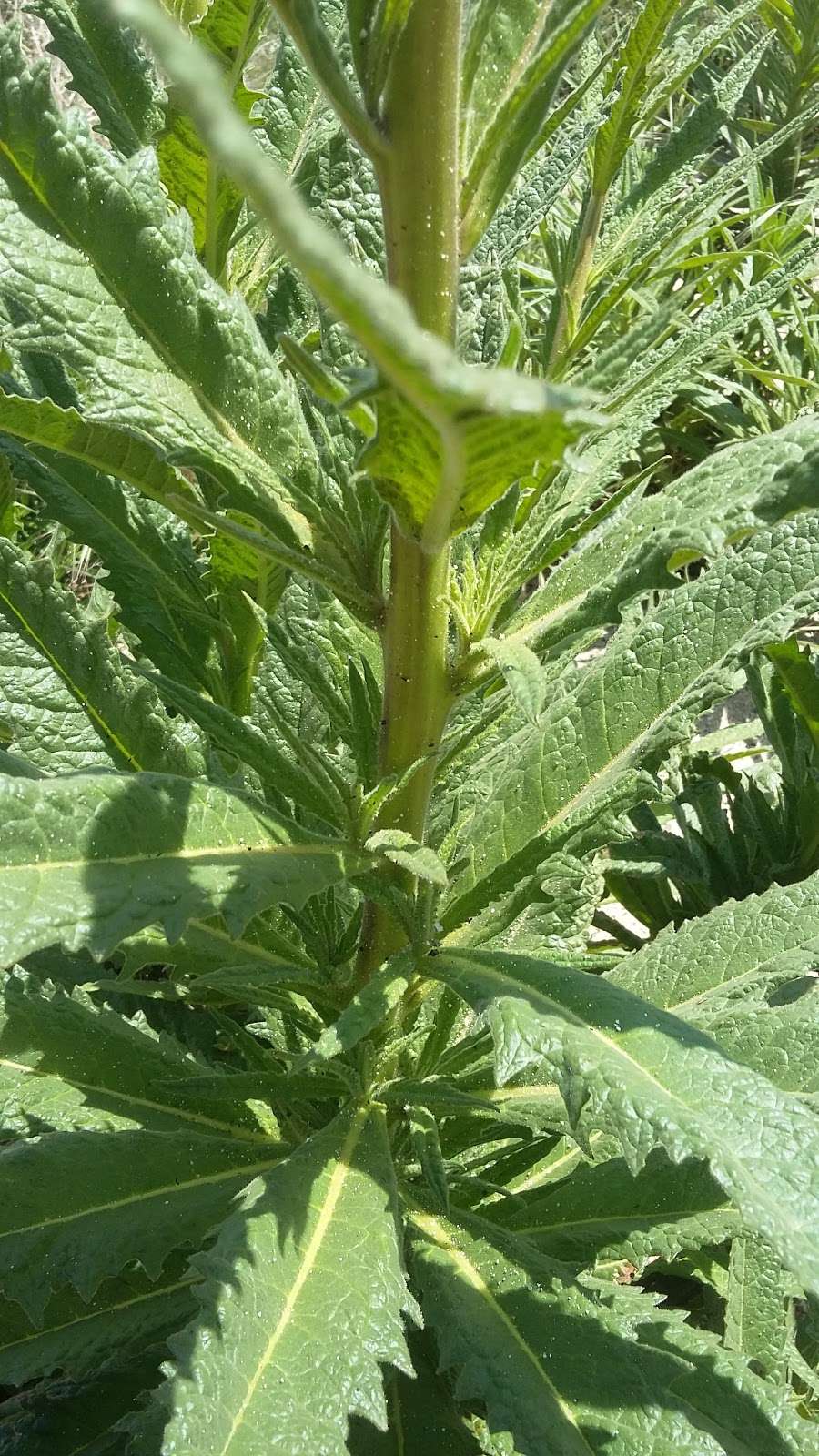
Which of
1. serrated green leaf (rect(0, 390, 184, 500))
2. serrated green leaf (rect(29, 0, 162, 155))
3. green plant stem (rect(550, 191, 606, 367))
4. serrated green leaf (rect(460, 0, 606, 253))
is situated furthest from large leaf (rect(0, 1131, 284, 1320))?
green plant stem (rect(550, 191, 606, 367))

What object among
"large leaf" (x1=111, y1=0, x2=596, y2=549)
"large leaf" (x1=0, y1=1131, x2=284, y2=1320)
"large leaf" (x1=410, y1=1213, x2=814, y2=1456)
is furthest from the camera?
"large leaf" (x1=0, y1=1131, x2=284, y2=1320)

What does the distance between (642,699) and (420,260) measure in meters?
0.56

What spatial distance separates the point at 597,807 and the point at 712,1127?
371mm

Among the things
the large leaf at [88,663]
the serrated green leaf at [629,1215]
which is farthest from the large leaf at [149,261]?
the serrated green leaf at [629,1215]

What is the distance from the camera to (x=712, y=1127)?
777mm

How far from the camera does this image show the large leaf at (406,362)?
1.23ft

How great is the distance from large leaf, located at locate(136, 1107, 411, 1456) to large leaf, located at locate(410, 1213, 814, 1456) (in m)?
0.15

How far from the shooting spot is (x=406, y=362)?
488 mm

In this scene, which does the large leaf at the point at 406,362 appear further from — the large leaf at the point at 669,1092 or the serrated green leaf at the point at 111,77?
the serrated green leaf at the point at 111,77

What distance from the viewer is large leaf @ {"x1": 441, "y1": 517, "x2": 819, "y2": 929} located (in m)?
1.15

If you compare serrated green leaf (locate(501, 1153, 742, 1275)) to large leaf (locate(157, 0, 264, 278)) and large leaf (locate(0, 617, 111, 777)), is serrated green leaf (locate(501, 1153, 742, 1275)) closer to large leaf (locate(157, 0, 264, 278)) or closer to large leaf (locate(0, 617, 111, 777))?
large leaf (locate(0, 617, 111, 777))

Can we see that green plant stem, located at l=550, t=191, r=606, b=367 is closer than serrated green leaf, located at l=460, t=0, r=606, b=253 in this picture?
No

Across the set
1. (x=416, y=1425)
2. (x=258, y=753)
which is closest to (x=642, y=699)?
(x=258, y=753)

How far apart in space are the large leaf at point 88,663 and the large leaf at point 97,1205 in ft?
1.31
